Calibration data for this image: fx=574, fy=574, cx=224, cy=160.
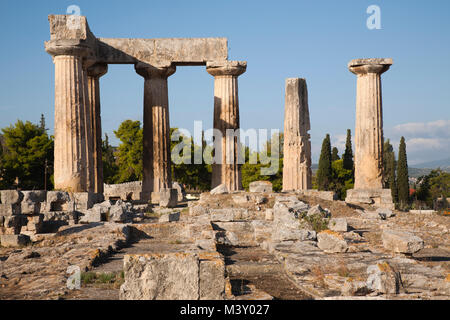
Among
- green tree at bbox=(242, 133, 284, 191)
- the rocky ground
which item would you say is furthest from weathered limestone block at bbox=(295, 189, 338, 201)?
green tree at bbox=(242, 133, 284, 191)

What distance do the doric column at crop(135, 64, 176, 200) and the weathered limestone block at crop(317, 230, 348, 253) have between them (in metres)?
16.0

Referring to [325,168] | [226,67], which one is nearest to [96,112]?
[226,67]

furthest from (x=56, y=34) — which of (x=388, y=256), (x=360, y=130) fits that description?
(x=388, y=256)

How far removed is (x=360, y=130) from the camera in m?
27.0

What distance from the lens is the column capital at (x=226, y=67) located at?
26.8 metres

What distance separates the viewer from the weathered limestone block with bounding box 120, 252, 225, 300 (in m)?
6.81

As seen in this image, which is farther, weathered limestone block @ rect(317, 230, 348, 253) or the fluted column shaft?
the fluted column shaft

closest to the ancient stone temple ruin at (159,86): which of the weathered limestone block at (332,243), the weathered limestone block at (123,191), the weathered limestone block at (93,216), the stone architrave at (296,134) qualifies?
the stone architrave at (296,134)

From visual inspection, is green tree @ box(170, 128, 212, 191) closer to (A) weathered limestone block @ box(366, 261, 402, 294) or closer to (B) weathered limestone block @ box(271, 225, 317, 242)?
(B) weathered limestone block @ box(271, 225, 317, 242)

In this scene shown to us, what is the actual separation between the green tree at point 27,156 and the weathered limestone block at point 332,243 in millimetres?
35127

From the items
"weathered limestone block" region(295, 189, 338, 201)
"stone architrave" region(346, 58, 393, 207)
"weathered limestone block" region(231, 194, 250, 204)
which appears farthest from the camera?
"stone architrave" region(346, 58, 393, 207)

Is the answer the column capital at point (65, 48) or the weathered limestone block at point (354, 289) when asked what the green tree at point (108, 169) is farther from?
the weathered limestone block at point (354, 289)

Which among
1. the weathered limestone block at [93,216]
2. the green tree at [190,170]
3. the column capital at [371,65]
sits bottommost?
the weathered limestone block at [93,216]

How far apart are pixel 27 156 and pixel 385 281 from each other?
134 ft
